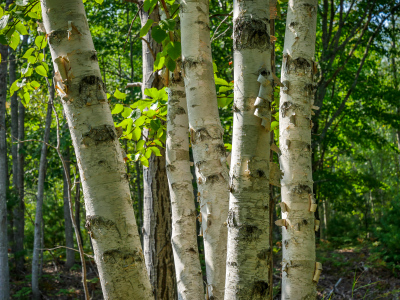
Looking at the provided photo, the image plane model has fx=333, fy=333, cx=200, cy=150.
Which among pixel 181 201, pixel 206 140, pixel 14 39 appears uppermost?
pixel 14 39

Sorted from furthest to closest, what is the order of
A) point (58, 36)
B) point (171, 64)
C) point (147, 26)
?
point (171, 64) < point (147, 26) < point (58, 36)

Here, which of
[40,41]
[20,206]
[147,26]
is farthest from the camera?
[20,206]

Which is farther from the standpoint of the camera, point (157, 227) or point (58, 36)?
point (157, 227)

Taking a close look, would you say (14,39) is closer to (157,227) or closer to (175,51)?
(175,51)

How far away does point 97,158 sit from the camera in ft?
3.68

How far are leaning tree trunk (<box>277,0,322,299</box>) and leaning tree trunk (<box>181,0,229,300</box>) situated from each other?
1.29 feet

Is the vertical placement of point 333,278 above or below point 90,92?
below

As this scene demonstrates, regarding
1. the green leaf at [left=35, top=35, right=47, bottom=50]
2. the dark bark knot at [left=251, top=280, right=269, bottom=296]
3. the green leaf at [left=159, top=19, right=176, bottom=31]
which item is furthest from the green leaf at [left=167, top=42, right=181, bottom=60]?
the dark bark knot at [left=251, top=280, right=269, bottom=296]

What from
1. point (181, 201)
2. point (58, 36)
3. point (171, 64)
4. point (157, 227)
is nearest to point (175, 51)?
point (171, 64)

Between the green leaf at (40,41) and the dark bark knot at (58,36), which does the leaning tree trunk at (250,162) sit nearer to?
the dark bark knot at (58,36)

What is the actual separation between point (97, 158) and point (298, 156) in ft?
3.47

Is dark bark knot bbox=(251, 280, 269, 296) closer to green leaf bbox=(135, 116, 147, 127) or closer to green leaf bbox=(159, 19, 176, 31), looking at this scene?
green leaf bbox=(159, 19, 176, 31)

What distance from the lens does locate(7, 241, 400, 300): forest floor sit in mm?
6094

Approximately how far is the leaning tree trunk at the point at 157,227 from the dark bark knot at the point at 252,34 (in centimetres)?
207
